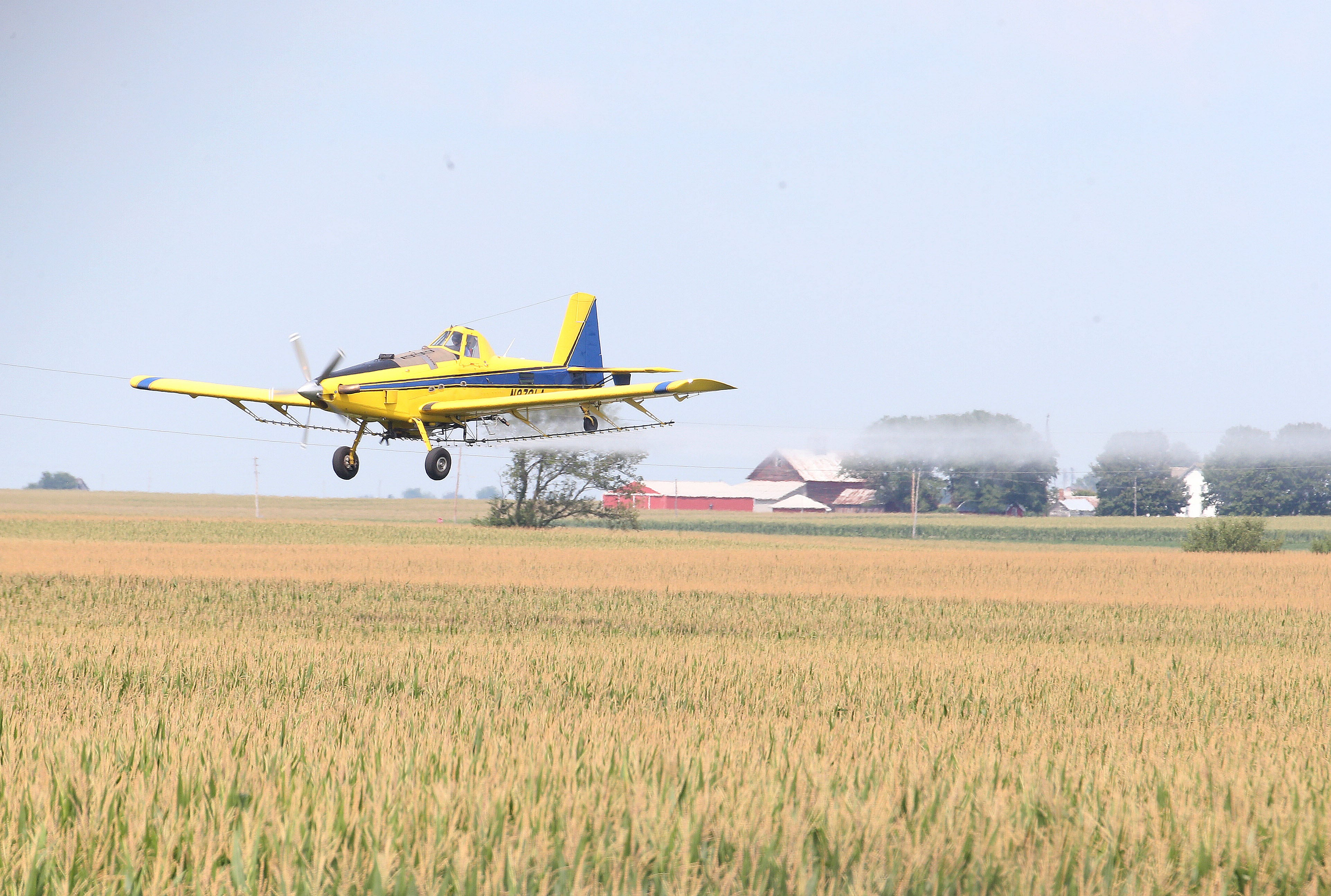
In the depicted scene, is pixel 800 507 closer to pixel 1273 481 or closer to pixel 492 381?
pixel 1273 481

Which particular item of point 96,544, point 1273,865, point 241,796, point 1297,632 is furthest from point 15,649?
point 96,544

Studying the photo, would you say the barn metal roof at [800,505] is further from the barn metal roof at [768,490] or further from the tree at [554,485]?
the tree at [554,485]

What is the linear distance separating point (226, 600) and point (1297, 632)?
92.1 ft

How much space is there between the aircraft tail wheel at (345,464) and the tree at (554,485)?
66380mm

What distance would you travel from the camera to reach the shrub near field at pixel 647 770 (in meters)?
7.80

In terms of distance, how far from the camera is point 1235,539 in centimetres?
7588

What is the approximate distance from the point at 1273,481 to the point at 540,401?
6357 inches

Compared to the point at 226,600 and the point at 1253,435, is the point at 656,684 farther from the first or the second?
the point at 1253,435

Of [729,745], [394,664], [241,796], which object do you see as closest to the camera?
[241,796]

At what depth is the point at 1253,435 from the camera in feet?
623

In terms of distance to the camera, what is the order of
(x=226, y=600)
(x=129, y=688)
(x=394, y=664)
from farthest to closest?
(x=226, y=600)
(x=394, y=664)
(x=129, y=688)

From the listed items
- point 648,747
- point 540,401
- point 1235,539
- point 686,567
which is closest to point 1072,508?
point 1235,539

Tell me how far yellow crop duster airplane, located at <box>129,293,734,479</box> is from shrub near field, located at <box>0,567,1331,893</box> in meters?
4.99

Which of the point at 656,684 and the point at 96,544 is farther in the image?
the point at 96,544
